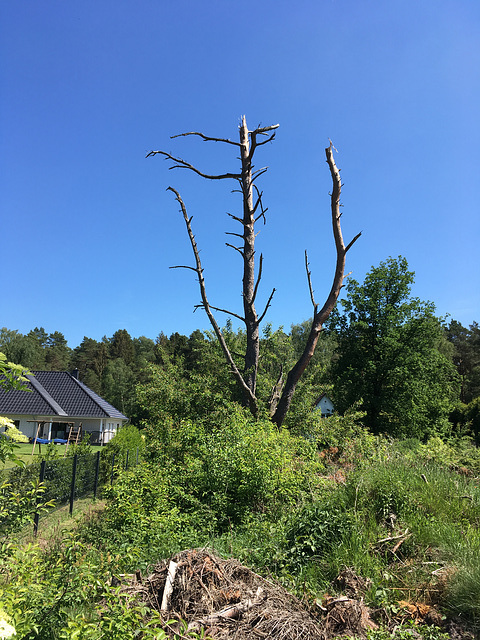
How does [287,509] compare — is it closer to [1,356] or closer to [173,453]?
[173,453]

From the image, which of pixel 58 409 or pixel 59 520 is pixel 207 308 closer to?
pixel 59 520

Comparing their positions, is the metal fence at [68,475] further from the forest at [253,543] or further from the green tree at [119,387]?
the green tree at [119,387]

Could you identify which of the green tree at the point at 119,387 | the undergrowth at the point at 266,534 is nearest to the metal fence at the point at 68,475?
the undergrowth at the point at 266,534

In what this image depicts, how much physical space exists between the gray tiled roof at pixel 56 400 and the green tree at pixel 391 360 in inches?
820

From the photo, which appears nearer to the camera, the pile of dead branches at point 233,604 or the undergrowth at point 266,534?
the undergrowth at point 266,534

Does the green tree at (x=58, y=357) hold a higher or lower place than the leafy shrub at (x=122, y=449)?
higher

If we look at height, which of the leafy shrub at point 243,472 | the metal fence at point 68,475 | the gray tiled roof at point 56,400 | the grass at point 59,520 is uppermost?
the gray tiled roof at point 56,400

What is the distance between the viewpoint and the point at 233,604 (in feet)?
10.4

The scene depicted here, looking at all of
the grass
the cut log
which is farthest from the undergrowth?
the grass

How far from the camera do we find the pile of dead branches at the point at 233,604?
115 inches

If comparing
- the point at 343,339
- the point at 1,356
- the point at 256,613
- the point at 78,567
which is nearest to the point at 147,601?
the point at 78,567

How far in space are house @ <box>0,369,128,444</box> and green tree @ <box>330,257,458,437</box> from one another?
65.3ft

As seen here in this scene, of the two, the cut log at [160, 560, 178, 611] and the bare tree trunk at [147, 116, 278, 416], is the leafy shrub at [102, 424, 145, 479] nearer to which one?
the bare tree trunk at [147, 116, 278, 416]

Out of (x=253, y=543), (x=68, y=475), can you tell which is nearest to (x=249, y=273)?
(x=68, y=475)
